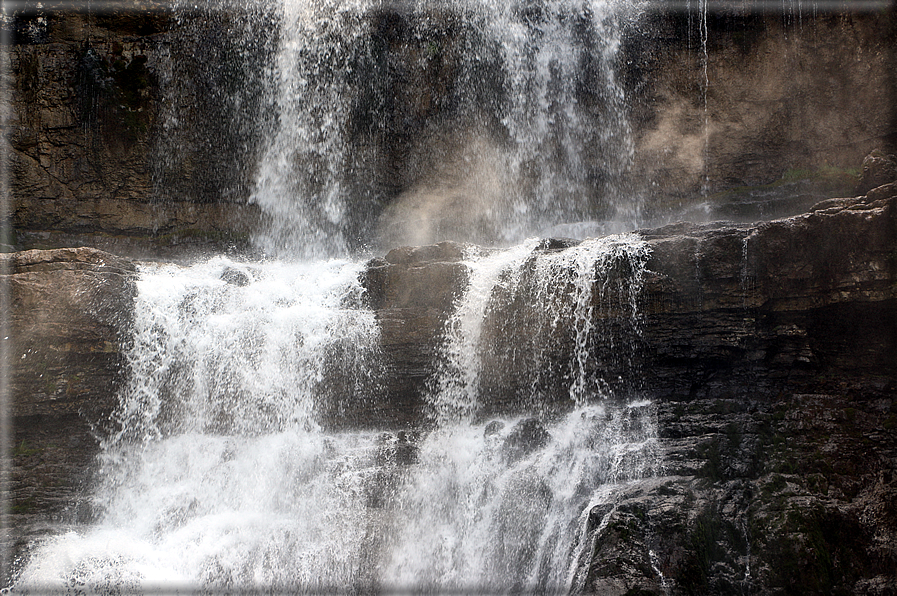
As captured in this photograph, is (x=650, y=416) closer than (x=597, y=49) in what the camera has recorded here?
Yes

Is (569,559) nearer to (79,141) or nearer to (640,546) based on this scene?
(640,546)

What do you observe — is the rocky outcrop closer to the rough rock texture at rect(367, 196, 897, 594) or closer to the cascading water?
the rough rock texture at rect(367, 196, 897, 594)

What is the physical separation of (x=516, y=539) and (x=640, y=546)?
151cm

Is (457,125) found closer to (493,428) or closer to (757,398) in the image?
(493,428)

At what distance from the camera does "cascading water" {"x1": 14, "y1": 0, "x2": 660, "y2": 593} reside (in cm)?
781

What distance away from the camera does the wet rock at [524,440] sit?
859 cm

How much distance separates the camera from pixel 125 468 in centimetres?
921

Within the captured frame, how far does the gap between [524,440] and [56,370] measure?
6162mm

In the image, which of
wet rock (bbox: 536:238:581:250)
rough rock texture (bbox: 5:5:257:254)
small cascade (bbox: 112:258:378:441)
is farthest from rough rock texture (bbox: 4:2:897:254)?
small cascade (bbox: 112:258:378:441)

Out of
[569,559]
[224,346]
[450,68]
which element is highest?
[450,68]

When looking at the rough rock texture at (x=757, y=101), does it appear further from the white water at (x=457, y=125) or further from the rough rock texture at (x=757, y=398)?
the rough rock texture at (x=757, y=398)

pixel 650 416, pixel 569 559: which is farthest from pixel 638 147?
pixel 569 559

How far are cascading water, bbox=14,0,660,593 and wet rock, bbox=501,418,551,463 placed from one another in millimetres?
26

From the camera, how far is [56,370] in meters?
9.10
